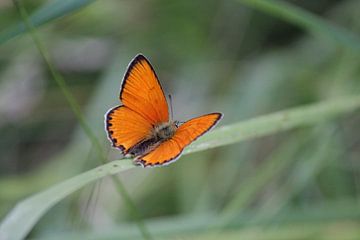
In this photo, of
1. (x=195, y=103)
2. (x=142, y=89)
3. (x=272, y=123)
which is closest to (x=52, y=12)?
(x=142, y=89)

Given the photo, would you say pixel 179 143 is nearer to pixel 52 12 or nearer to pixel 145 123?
pixel 145 123

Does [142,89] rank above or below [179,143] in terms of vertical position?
above

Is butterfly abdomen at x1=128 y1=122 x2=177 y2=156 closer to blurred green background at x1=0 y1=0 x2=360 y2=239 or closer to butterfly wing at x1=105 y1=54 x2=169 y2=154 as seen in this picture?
butterfly wing at x1=105 y1=54 x2=169 y2=154

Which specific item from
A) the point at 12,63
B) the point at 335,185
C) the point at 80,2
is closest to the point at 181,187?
the point at 335,185

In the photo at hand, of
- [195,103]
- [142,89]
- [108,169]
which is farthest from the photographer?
[195,103]

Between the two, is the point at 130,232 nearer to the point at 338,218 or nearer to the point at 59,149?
the point at 338,218

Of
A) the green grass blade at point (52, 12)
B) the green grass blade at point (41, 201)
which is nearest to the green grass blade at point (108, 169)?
the green grass blade at point (41, 201)

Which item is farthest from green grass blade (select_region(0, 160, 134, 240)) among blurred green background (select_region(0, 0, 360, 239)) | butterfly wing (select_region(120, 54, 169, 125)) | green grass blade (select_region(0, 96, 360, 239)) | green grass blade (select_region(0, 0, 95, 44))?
blurred green background (select_region(0, 0, 360, 239))

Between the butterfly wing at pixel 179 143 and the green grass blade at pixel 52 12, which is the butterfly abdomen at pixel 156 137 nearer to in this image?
the butterfly wing at pixel 179 143
